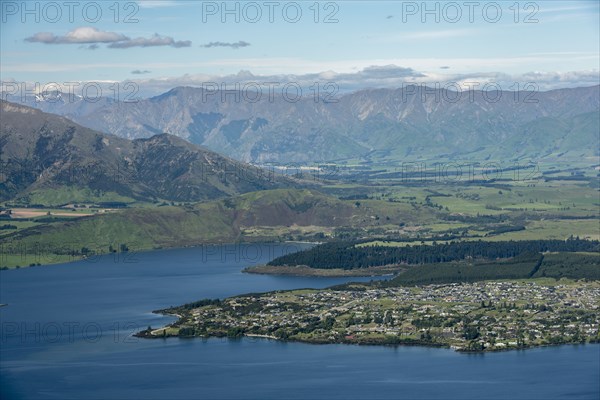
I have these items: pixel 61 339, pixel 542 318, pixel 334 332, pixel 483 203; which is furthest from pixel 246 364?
pixel 483 203

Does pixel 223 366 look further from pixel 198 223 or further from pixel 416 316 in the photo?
pixel 198 223

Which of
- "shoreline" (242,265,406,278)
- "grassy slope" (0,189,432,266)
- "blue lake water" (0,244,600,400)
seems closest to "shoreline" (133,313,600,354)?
"blue lake water" (0,244,600,400)

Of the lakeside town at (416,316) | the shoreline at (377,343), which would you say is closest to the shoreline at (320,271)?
the lakeside town at (416,316)

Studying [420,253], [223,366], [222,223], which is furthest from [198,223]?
[223,366]

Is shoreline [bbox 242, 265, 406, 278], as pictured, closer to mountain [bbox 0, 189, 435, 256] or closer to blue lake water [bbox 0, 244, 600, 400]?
blue lake water [bbox 0, 244, 600, 400]

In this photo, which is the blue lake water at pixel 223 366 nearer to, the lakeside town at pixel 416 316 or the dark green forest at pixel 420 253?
the lakeside town at pixel 416 316

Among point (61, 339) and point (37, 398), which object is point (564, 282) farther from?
point (37, 398)
